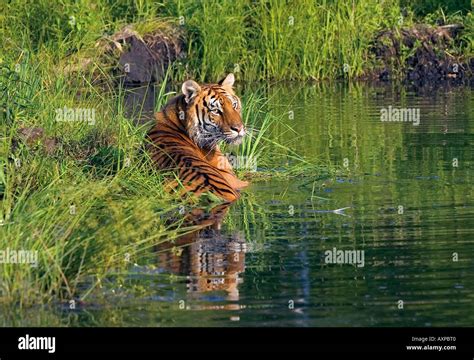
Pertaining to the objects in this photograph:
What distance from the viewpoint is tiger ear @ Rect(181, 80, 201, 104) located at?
43.4ft

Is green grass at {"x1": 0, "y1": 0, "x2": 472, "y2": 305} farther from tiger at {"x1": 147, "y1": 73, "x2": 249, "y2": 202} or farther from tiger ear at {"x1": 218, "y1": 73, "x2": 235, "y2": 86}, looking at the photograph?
tiger ear at {"x1": 218, "y1": 73, "x2": 235, "y2": 86}

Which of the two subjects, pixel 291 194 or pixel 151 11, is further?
pixel 151 11

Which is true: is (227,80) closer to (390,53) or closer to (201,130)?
(201,130)

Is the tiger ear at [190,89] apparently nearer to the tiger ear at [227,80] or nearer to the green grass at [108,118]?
the tiger ear at [227,80]

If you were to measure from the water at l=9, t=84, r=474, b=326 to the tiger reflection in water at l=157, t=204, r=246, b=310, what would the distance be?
11mm

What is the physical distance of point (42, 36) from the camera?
73.4 ft

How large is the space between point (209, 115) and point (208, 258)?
337 centimetres

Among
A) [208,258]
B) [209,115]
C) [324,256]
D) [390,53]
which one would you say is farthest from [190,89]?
[390,53]

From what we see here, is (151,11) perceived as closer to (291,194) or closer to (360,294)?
(291,194)

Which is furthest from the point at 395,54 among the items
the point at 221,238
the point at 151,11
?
the point at 221,238

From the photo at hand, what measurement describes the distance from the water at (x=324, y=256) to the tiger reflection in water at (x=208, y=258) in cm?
1

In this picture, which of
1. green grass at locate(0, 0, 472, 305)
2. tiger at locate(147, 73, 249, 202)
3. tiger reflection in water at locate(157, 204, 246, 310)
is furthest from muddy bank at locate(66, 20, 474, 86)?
tiger reflection in water at locate(157, 204, 246, 310)

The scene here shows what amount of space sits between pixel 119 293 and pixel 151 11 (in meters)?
16.6

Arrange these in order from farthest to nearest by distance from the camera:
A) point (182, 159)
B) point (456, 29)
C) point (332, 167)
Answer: point (456, 29) < point (332, 167) < point (182, 159)
